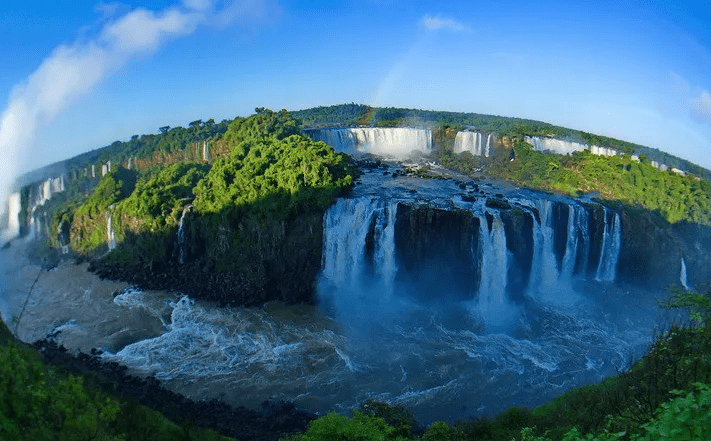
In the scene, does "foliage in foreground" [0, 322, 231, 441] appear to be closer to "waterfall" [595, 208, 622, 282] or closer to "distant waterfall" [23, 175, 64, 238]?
"waterfall" [595, 208, 622, 282]

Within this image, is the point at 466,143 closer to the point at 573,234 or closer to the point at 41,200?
the point at 573,234

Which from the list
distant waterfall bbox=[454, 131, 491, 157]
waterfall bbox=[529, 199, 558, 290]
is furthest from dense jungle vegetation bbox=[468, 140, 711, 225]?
waterfall bbox=[529, 199, 558, 290]

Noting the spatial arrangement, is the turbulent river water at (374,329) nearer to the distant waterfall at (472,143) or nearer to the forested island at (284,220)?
the forested island at (284,220)

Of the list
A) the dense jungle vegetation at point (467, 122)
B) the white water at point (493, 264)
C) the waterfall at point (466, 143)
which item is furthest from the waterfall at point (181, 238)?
the dense jungle vegetation at point (467, 122)

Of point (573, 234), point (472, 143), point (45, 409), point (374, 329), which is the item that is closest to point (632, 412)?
point (45, 409)

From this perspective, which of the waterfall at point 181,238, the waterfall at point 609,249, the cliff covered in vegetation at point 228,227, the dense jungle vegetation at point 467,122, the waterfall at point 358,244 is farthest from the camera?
the dense jungle vegetation at point 467,122

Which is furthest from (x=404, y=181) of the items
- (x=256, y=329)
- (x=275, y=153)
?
(x=256, y=329)

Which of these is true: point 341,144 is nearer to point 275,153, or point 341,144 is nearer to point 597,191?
point 275,153
